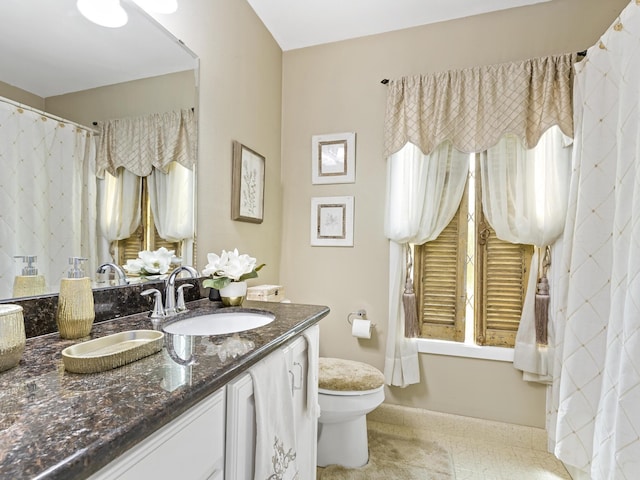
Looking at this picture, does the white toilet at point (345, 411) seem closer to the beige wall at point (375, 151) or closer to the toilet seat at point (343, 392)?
the toilet seat at point (343, 392)

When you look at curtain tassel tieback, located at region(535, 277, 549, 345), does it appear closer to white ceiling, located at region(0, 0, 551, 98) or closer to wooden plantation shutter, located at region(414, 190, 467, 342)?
wooden plantation shutter, located at region(414, 190, 467, 342)

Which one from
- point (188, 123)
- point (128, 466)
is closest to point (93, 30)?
point (188, 123)

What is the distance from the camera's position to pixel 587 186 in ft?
5.28

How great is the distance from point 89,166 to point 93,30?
469 millimetres

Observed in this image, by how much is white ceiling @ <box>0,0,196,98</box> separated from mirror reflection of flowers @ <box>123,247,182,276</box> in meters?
0.61

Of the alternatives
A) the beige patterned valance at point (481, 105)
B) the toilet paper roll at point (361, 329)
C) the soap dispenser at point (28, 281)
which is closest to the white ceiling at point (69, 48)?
the soap dispenser at point (28, 281)

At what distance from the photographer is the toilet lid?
173 cm

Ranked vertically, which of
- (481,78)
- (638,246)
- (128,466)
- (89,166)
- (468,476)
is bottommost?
(468,476)

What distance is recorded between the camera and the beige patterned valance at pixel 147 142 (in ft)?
3.89

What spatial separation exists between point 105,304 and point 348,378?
3.87 feet

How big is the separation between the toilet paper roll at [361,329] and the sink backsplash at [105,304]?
101cm

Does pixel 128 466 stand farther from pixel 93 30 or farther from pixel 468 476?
pixel 468 476

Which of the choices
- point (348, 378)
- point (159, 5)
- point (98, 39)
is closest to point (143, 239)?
point (98, 39)

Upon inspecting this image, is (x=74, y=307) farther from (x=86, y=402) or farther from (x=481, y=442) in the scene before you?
(x=481, y=442)
